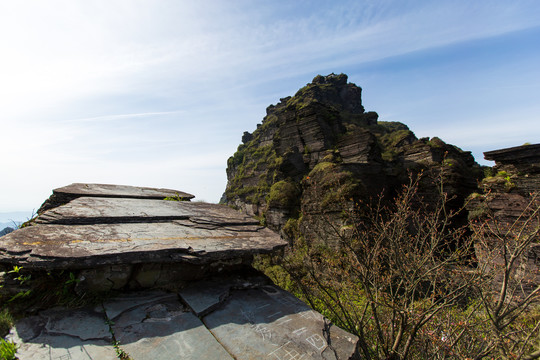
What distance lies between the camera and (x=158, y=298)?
6.70 ft

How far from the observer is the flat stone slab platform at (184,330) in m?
1.49

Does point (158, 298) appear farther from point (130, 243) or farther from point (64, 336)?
point (64, 336)

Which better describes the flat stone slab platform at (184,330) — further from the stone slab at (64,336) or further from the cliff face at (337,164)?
the cliff face at (337,164)

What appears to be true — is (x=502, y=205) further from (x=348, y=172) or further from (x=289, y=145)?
(x=289, y=145)

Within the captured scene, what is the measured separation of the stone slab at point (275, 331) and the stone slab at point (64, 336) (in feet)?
2.18

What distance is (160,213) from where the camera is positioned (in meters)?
3.13

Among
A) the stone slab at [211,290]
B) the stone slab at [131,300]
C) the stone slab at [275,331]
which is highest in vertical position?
the stone slab at [131,300]

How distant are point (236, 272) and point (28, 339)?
1.57 metres

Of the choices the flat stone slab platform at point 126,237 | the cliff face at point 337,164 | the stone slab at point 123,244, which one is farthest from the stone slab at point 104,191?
the cliff face at point 337,164

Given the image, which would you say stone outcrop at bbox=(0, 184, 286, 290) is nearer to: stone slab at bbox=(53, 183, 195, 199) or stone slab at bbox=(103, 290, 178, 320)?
stone slab at bbox=(103, 290, 178, 320)

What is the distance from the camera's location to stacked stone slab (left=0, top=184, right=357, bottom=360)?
5.07 ft

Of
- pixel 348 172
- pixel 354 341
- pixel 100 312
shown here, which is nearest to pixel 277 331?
pixel 354 341

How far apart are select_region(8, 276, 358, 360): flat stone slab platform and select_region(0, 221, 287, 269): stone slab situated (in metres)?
0.34

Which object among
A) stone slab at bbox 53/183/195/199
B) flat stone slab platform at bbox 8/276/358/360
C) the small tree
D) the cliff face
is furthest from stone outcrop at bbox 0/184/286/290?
the cliff face
